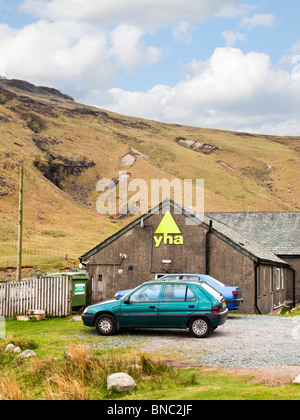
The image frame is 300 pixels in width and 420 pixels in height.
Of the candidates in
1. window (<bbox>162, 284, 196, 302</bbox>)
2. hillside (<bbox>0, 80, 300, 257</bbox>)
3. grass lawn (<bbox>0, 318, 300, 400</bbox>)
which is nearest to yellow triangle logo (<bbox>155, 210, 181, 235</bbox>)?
window (<bbox>162, 284, 196, 302</bbox>)

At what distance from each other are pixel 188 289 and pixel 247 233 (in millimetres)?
22440

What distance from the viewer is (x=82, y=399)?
26.9 feet

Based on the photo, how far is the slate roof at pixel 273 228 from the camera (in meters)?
33.7

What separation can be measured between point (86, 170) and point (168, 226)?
11405 centimetres

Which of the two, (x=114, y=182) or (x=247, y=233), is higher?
(x=114, y=182)

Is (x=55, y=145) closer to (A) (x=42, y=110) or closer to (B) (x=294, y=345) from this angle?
(A) (x=42, y=110)

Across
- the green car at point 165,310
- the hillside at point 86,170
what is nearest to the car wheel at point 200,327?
the green car at point 165,310

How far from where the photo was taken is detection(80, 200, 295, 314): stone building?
961 inches

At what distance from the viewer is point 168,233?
2564 centimetres

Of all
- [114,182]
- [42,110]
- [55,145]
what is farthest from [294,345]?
[42,110]
